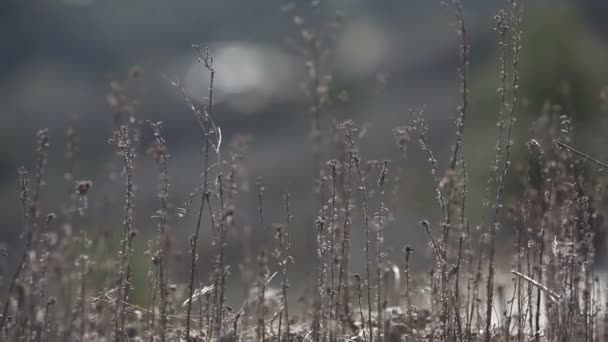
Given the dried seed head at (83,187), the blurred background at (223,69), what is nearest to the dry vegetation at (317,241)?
the dried seed head at (83,187)

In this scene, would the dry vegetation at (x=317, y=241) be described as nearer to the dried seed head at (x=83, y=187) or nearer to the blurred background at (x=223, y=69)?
the dried seed head at (x=83, y=187)

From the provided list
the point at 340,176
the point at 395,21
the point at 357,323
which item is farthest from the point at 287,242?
the point at 395,21

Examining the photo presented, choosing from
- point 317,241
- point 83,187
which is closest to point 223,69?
point 317,241

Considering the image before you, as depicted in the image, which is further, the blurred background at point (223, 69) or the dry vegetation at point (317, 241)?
the blurred background at point (223, 69)

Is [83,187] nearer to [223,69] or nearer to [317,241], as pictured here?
[317,241]

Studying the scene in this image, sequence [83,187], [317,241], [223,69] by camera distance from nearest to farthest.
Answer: [83,187]
[317,241]
[223,69]

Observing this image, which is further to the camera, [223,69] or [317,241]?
[223,69]

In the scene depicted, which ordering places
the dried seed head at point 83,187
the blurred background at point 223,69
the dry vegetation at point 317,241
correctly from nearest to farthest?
the dried seed head at point 83,187, the dry vegetation at point 317,241, the blurred background at point 223,69

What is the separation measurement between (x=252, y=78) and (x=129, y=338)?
63.0 meters

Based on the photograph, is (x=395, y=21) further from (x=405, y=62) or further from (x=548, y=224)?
(x=548, y=224)

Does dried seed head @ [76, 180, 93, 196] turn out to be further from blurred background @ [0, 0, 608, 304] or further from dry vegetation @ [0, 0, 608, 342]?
blurred background @ [0, 0, 608, 304]

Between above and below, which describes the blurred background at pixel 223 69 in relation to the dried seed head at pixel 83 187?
above

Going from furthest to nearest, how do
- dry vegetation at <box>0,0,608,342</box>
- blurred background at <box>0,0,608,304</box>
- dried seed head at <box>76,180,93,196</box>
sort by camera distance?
blurred background at <box>0,0,608,304</box>, dry vegetation at <box>0,0,608,342</box>, dried seed head at <box>76,180,93,196</box>

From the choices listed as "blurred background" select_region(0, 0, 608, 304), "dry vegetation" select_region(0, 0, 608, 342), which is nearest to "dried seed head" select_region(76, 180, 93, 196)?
"dry vegetation" select_region(0, 0, 608, 342)
